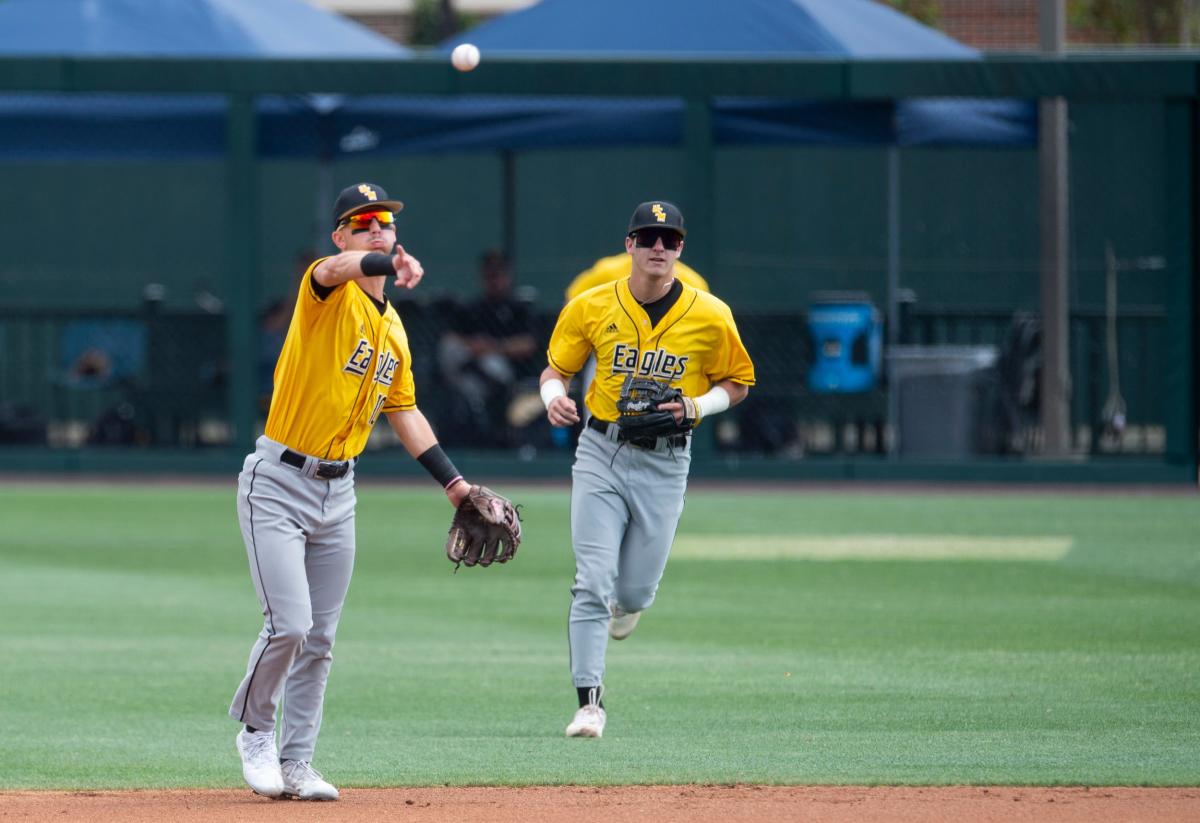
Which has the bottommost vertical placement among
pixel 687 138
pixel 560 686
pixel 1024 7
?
pixel 560 686

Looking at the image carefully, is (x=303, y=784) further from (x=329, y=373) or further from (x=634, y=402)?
(x=634, y=402)

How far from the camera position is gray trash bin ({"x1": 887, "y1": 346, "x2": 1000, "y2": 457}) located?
16344mm

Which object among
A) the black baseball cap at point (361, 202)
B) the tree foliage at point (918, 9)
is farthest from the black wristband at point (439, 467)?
the tree foliage at point (918, 9)

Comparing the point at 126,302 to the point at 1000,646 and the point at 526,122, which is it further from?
the point at 1000,646

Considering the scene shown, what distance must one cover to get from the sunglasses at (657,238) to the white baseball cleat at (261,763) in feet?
A: 7.79

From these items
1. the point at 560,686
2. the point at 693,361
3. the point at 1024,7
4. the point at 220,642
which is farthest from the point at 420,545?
the point at 1024,7

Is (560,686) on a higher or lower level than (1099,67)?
lower

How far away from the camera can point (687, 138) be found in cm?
1670

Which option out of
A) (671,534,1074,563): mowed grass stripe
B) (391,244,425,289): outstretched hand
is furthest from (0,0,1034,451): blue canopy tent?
(391,244,425,289): outstretched hand

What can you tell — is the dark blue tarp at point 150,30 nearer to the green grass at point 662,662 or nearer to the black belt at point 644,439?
the green grass at point 662,662

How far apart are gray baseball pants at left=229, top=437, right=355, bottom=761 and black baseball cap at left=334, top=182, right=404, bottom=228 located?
742 mm

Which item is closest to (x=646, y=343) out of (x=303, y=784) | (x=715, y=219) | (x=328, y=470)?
(x=328, y=470)

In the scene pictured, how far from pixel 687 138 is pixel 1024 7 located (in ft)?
43.7

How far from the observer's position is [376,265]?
5.42 m
